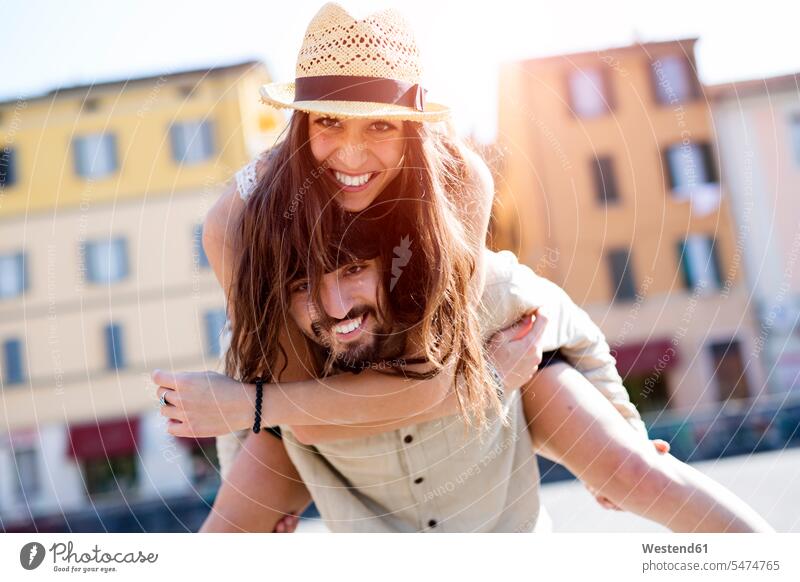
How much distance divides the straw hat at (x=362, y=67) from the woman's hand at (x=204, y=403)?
0.49m

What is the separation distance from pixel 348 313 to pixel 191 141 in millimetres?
8862

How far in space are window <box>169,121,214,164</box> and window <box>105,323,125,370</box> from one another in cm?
213

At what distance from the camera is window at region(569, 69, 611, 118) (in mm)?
10828

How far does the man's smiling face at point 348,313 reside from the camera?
4.98 feet

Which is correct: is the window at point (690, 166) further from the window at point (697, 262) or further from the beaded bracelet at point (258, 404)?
the beaded bracelet at point (258, 404)

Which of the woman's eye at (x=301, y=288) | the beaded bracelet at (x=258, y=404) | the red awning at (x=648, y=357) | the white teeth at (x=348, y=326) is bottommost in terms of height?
the red awning at (x=648, y=357)

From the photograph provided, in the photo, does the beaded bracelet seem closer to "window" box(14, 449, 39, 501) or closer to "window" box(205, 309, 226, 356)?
"window" box(205, 309, 226, 356)

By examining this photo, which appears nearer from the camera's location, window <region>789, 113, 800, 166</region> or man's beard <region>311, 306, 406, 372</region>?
man's beard <region>311, 306, 406, 372</region>

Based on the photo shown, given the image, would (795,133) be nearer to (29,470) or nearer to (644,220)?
(644,220)

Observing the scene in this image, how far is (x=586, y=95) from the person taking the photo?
1098cm

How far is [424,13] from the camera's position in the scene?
1966 mm

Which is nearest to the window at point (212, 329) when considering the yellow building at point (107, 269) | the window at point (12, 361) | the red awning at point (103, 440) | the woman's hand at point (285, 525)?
the yellow building at point (107, 269)

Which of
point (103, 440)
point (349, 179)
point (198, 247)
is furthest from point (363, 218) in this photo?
point (103, 440)

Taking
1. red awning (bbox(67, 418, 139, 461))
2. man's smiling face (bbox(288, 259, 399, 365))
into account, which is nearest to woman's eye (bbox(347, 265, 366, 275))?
man's smiling face (bbox(288, 259, 399, 365))
